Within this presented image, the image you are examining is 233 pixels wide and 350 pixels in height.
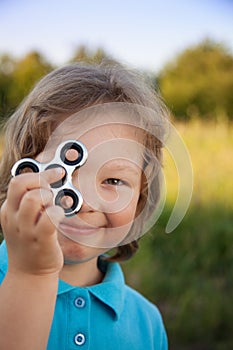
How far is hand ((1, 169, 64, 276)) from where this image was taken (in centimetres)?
59

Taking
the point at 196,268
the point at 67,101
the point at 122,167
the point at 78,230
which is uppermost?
the point at 67,101

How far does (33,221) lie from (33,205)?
0.08ft

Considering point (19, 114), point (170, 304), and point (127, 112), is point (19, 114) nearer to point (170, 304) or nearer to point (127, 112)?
point (127, 112)

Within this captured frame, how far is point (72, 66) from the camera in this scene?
3.79ft

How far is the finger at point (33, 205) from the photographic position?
583 mm

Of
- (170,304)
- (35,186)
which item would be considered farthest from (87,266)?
(170,304)

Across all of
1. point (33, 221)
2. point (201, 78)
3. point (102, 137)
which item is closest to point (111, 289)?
point (102, 137)

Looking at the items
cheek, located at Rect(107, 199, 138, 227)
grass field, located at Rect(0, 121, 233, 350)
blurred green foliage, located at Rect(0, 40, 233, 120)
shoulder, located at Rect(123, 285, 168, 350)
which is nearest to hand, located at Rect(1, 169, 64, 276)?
cheek, located at Rect(107, 199, 138, 227)

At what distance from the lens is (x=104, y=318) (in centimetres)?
108

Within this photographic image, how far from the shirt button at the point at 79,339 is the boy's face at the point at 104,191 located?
13 centimetres

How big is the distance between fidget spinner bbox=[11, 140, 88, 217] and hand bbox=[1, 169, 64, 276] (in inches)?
1.2

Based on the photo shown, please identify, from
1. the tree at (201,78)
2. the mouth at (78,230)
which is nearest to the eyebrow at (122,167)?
the mouth at (78,230)

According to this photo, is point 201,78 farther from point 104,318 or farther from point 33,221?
point 33,221

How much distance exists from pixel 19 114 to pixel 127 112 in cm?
27
